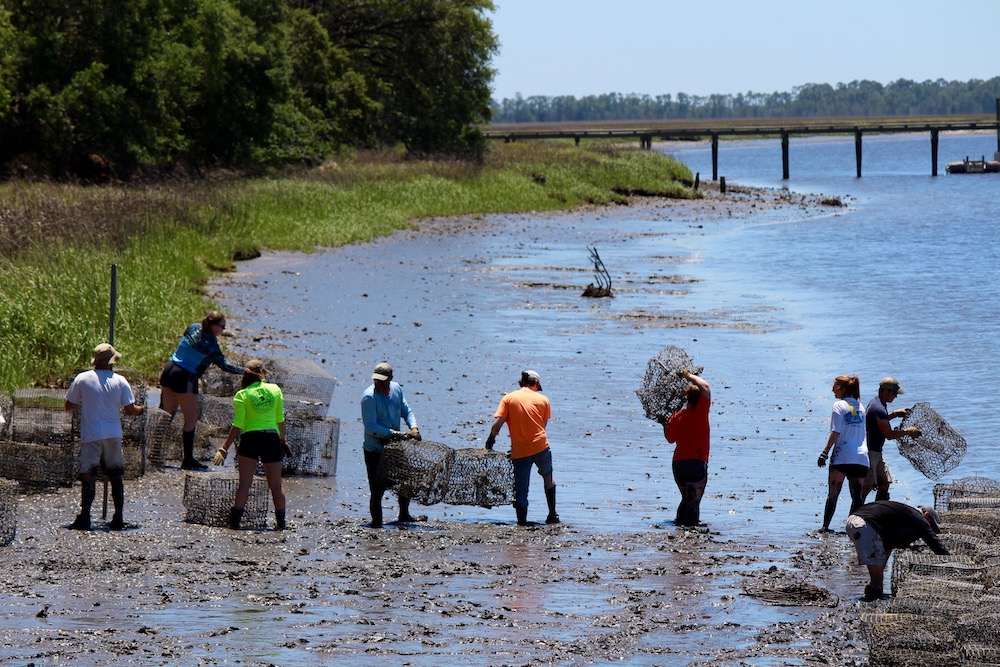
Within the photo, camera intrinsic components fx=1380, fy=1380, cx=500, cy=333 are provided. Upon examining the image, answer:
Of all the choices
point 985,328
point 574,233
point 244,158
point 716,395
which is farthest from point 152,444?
point 244,158

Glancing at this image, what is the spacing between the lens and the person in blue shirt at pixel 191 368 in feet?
52.6

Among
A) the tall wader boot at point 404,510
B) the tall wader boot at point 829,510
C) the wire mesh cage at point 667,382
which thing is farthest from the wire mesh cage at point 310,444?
the tall wader boot at point 829,510

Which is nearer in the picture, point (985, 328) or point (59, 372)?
point (59, 372)

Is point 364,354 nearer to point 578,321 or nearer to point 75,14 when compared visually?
point 578,321

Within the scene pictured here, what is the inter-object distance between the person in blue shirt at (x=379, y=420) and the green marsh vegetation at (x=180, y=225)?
6654 millimetres

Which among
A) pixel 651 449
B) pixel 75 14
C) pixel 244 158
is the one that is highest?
pixel 75 14

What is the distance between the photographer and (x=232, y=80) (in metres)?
58.4

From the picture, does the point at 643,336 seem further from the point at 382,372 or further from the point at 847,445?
the point at 382,372

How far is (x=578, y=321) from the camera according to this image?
98.3 ft

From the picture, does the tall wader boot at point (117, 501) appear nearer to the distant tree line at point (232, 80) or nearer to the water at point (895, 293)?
the water at point (895, 293)

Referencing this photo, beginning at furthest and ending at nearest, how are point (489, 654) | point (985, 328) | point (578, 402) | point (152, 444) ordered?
point (985, 328)
point (578, 402)
point (152, 444)
point (489, 654)

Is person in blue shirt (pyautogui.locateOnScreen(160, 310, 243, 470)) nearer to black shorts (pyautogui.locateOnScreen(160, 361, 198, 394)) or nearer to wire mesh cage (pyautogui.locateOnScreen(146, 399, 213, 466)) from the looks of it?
black shorts (pyautogui.locateOnScreen(160, 361, 198, 394))

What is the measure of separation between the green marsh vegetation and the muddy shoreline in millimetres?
5164

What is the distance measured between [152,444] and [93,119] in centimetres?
3492
